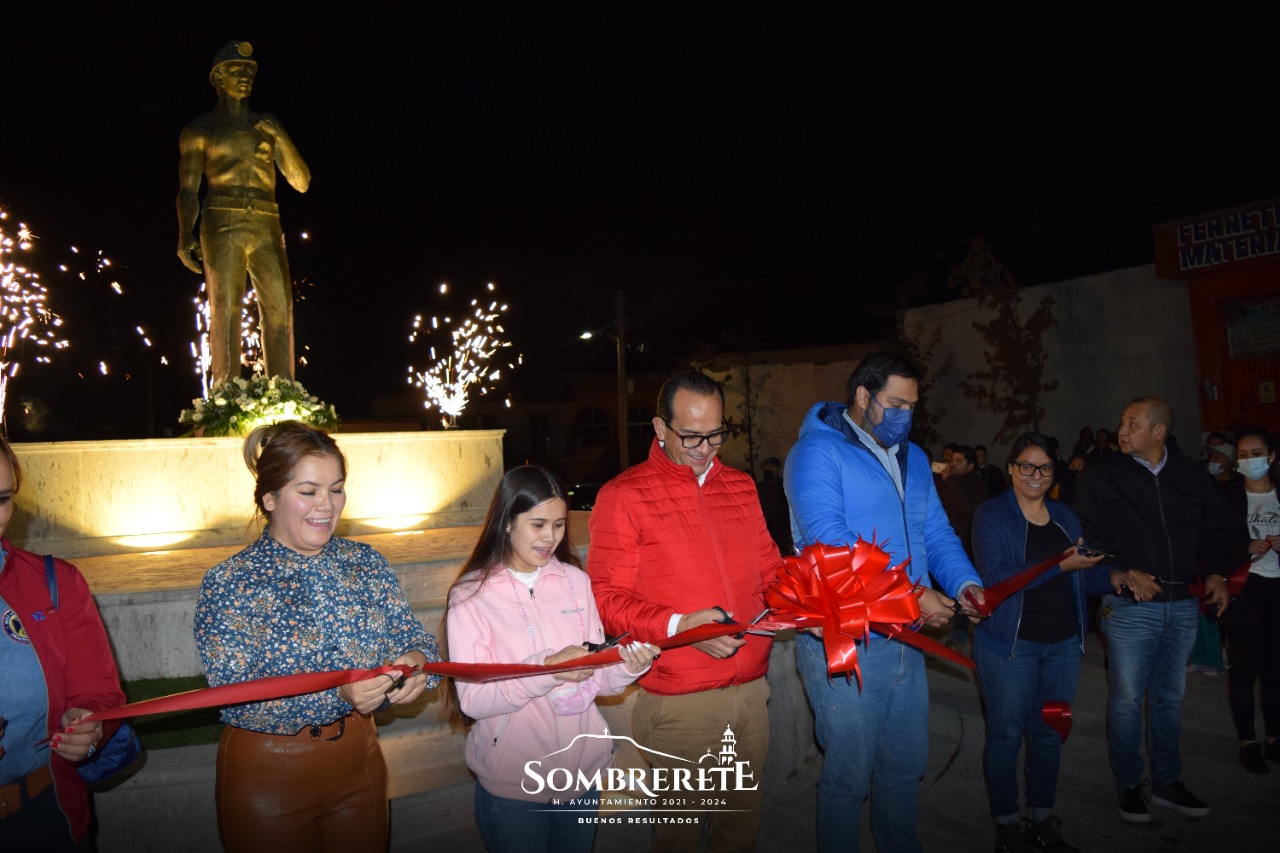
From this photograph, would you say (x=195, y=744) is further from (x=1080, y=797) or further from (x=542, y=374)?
(x=542, y=374)

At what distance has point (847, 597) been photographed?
2980mm

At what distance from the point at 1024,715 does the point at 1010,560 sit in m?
0.75

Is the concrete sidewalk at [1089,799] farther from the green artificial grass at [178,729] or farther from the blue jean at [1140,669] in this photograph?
the green artificial grass at [178,729]

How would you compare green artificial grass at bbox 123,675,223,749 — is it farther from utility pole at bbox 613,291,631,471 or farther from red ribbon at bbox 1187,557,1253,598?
utility pole at bbox 613,291,631,471

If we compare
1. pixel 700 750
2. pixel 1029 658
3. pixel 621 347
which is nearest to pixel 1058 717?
pixel 1029 658

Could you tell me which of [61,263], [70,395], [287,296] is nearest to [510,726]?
[287,296]

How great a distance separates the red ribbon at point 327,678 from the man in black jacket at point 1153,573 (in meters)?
2.82

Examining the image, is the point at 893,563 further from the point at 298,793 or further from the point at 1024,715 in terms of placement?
the point at 298,793

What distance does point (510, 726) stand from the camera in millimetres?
2793

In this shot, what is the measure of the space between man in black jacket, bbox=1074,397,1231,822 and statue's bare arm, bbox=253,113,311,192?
8025mm

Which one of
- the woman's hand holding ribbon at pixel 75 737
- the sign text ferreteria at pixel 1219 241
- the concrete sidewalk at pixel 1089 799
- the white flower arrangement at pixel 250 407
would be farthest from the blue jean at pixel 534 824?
the sign text ferreteria at pixel 1219 241

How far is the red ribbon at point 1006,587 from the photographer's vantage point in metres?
3.50

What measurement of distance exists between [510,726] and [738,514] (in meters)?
1.24

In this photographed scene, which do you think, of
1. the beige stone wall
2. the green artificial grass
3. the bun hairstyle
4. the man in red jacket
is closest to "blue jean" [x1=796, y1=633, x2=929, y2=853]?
the man in red jacket
